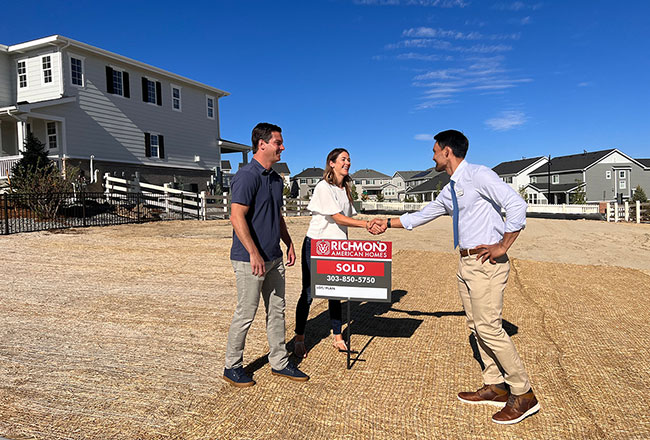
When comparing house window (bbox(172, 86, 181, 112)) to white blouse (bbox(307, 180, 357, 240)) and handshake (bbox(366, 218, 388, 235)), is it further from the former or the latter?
handshake (bbox(366, 218, 388, 235))

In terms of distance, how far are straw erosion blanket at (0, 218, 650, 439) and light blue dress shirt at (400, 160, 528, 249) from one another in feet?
4.21

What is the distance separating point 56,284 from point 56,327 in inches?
115

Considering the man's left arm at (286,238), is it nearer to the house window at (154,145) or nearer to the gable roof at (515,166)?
the house window at (154,145)

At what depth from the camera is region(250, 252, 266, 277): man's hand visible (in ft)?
11.4

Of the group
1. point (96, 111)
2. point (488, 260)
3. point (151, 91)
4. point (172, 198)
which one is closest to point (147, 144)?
point (151, 91)

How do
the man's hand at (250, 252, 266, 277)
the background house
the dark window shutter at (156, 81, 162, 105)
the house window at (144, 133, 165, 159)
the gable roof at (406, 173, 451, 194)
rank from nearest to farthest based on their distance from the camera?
the man's hand at (250, 252, 266, 277)
the house window at (144, 133, 165, 159)
the dark window shutter at (156, 81, 162, 105)
the gable roof at (406, 173, 451, 194)
the background house

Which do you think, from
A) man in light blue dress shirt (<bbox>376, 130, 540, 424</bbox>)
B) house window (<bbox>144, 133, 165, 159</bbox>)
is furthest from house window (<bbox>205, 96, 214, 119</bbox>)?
man in light blue dress shirt (<bbox>376, 130, 540, 424</bbox>)

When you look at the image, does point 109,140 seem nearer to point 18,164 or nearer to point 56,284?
point 18,164

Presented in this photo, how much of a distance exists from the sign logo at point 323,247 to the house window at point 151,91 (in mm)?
24451

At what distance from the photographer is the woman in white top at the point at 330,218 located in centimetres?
436

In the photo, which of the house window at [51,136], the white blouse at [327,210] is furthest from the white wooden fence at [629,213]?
the house window at [51,136]

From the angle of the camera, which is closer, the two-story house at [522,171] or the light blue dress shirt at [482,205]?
the light blue dress shirt at [482,205]

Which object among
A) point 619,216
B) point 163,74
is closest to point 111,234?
point 163,74

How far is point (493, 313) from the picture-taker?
3.18 meters
